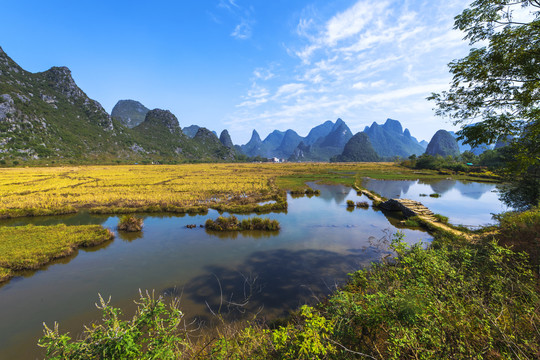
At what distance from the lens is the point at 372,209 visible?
27250mm

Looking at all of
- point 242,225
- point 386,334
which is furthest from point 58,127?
point 386,334

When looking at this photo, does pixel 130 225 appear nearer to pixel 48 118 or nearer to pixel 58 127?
pixel 58 127

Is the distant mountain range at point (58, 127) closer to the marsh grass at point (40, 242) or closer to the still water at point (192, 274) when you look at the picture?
the marsh grass at point (40, 242)

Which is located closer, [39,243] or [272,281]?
[272,281]

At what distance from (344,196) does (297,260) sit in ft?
79.5

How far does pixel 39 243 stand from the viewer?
14547mm

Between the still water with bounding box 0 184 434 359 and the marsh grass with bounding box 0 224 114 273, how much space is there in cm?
81

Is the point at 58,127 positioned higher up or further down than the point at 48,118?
further down

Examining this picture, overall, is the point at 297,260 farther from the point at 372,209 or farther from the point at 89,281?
the point at 372,209

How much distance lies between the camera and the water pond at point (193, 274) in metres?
9.10

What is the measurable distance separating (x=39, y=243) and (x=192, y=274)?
40.4 ft

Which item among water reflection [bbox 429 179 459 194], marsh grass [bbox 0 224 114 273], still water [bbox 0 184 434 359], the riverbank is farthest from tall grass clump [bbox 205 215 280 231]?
water reflection [bbox 429 179 459 194]

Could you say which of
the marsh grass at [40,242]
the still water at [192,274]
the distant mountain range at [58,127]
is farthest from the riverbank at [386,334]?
the distant mountain range at [58,127]

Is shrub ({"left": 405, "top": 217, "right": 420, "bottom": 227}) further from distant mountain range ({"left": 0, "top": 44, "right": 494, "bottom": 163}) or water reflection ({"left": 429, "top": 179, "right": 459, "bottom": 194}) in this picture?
distant mountain range ({"left": 0, "top": 44, "right": 494, "bottom": 163})
